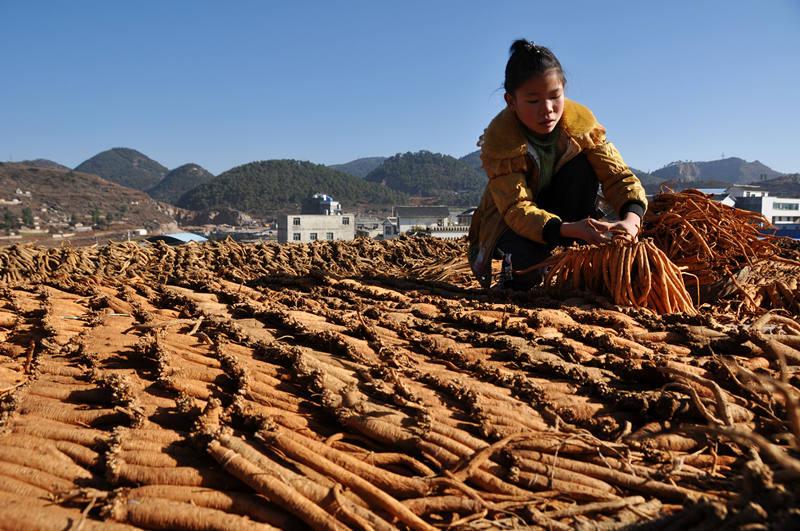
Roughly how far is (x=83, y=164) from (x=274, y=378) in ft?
532

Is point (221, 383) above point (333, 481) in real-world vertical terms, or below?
above

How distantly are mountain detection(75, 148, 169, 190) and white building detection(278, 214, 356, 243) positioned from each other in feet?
378

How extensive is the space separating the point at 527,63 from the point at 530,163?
50 cm

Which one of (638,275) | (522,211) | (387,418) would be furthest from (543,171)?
(387,418)

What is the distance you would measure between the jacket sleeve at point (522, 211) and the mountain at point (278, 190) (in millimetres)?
71912

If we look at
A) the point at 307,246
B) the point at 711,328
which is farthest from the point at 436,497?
the point at 307,246

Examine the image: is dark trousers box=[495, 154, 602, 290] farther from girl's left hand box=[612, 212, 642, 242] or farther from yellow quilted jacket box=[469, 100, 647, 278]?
girl's left hand box=[612, 212, 642, 242]

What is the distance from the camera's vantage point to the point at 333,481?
136 centimetres

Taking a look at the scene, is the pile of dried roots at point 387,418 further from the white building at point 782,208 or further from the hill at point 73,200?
the hill at point 73,200

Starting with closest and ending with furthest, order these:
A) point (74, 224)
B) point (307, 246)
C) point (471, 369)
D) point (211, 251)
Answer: point (471, 369), point (211, 251), point (307, 246), point (74, 224)

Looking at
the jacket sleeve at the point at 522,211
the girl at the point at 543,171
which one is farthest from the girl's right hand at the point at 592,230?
the jacket sleeve at the point at 522,211

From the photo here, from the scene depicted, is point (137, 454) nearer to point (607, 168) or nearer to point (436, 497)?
point (436, 497)

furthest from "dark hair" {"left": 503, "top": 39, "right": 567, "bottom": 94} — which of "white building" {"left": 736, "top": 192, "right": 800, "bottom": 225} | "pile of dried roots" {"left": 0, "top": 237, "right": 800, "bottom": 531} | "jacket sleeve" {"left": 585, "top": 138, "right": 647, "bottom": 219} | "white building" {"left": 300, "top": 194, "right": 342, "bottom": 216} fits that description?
"white building" {"left": 300, "top": 194, "right": 342, "bottom": 216}

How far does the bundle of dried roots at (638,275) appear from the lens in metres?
2.62
